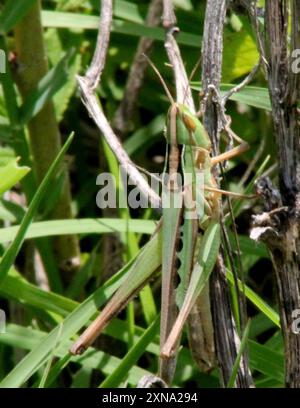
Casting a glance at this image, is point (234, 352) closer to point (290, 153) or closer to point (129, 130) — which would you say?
point (290, 153)

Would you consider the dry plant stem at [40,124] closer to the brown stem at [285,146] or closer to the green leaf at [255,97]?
the green leaf at [255,97]

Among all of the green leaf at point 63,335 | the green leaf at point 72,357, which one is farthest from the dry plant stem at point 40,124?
the green leaf at point 63,335

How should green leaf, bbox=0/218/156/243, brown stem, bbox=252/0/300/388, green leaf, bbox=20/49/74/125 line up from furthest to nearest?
green leaf, bbox=20/49/74/125 < green leaf, bbox=0/218/156/243 < brown stem, bbox=252/0/300/388

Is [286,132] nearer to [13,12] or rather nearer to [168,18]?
[168,18]

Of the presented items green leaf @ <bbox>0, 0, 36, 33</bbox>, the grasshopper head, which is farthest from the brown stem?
green leaf @ <bbox>0, 0, 36, 33</bbox>

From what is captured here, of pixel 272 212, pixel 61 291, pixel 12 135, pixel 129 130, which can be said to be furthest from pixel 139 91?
pixel 272 212

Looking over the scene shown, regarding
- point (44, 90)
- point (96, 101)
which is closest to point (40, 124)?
point (44, 90)

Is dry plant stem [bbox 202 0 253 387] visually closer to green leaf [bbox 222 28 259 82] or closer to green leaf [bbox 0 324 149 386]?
green leaf [bbox 0 324 149 386]
